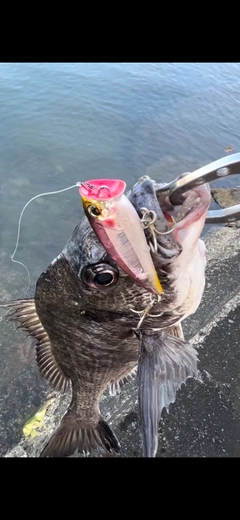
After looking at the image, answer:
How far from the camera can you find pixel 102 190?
53.5 inches

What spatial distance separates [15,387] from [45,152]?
196 inches

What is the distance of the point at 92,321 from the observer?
2.00 metres

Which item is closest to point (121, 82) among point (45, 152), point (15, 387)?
point (45, 152)

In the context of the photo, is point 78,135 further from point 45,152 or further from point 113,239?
point 113,239

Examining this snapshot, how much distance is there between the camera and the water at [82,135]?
6645mm

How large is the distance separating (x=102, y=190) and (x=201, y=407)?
2278 millimetres

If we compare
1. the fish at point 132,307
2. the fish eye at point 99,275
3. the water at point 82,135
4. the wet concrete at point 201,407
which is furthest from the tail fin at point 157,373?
the water at point 82,135

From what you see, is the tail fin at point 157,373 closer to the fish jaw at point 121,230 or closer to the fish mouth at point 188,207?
the fish jaw at point 121,230

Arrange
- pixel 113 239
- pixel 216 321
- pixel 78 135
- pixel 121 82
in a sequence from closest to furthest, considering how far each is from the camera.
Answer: pixel 113 239, pixel 216 321, pixel 78 135, pixel 121 82

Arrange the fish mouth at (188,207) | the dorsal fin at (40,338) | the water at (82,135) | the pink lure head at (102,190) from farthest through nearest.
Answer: the water at (82,135)
the dorsal fin at (40,338)
the fish mouth at (188,207)
the pink lure head at (102,190)

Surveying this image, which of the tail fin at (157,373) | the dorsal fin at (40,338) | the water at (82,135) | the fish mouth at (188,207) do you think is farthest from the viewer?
the water at (82,135)

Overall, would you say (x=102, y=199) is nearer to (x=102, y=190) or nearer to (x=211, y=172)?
(x=102, y=190)

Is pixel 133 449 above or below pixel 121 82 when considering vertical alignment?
below

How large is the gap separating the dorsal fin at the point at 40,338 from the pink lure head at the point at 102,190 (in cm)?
116
